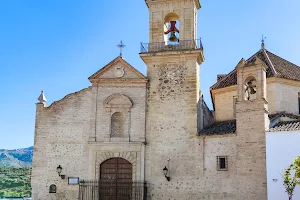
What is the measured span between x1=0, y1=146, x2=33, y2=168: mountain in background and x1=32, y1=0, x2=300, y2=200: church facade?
13493 cm

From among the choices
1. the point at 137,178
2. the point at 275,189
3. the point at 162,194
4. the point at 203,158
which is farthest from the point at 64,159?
the point at 275,189

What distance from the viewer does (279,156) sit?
813 inches

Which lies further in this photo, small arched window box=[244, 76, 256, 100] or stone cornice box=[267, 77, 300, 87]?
stone cornice box=[267, 77, 300, 87]

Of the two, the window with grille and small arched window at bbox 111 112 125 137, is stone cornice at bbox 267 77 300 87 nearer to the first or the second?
the window with grille

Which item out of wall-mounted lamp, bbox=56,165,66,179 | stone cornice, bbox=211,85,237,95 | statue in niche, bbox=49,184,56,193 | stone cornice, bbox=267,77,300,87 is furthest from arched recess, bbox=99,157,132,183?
stone cornice, bbox=267,77,300,87

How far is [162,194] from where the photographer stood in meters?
24.0

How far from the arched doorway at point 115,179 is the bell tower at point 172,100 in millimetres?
1189

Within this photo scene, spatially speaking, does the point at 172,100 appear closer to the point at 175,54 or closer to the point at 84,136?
the point at 175,54

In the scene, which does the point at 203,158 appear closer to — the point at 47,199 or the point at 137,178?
the point at 137,178

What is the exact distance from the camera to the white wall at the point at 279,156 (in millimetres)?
20219

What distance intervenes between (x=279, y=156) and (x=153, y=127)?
24.9 ft

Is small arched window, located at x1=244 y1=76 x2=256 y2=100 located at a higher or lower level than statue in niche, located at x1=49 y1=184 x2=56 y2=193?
higher

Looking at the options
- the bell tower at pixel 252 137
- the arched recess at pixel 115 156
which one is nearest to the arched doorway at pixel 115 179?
the arched recess at pixel 115 156

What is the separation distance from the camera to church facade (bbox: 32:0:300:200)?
77.1 ft
